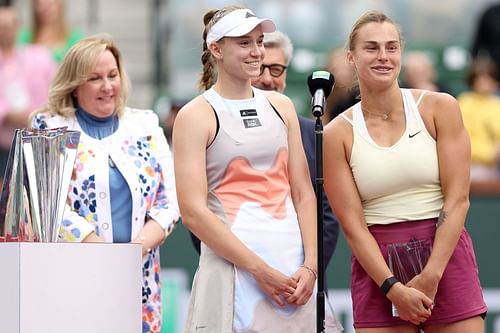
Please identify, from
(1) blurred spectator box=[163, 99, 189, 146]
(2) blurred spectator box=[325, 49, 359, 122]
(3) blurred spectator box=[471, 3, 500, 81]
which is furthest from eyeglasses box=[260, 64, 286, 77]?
(3) blurred spectator box=[471, 3, 500, 81]

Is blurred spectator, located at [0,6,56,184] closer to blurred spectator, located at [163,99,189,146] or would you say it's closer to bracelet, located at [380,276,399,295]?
blurred spectator, located at [163,99,189,146]

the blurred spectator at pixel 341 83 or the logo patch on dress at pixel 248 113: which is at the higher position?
the blurred spectator at pixel 341 83

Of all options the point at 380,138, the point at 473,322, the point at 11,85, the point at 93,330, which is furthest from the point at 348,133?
the point at 11,85

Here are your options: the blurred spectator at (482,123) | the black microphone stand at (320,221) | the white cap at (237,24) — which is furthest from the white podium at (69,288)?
the blurred spectator at (482,123)

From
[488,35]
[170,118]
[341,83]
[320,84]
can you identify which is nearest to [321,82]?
[320,84]

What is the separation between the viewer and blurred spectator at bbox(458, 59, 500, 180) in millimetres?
9531

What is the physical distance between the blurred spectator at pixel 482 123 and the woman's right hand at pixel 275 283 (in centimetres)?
470

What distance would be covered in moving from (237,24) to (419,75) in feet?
16.6

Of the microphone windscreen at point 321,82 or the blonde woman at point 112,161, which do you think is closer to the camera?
the microphone windscreen at point 321,82

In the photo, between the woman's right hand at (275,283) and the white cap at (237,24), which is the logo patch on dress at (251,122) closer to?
the white cap at (237,24)

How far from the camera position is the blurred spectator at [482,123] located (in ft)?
31.3

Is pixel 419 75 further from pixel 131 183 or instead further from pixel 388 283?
pixel 388 283

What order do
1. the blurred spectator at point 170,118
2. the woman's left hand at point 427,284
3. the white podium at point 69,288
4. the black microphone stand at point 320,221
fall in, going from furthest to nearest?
the blurred spectator at point 170,118 → the woman's left hand at point 427,284 → the black microphone stand at point 320,221 → the white podium at point 69,288

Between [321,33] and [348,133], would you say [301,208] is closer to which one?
[348,133]
